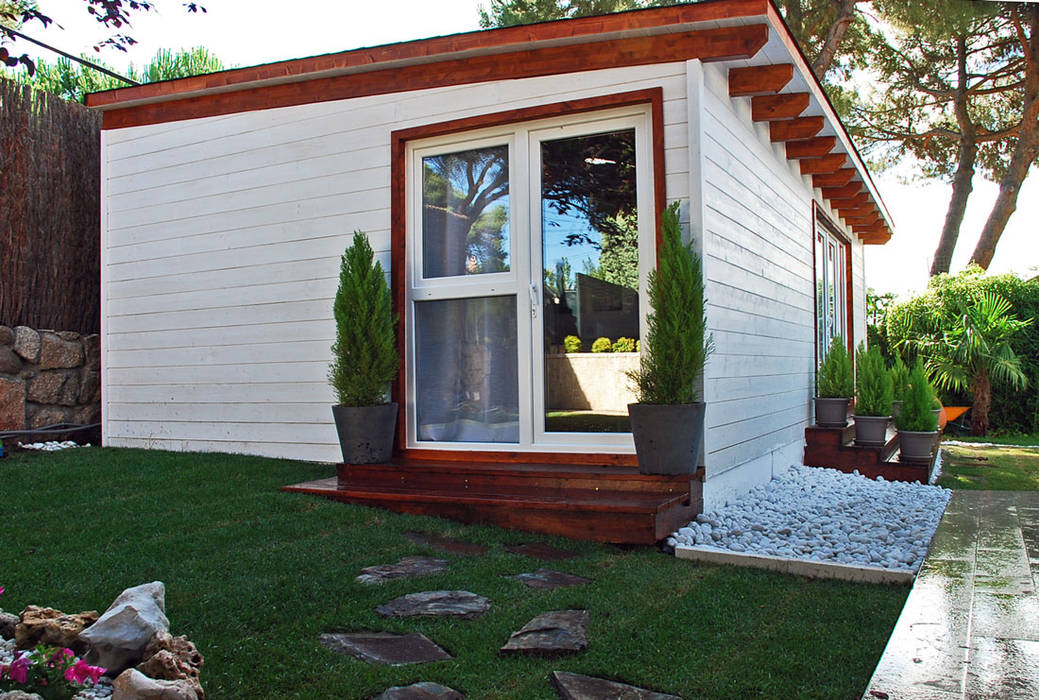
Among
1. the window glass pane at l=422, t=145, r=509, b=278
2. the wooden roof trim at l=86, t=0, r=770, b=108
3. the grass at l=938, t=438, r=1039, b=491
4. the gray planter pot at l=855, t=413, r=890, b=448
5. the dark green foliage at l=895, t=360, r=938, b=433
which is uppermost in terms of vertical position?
the wooden roof trim at l=86, t=0, r=770, b=108

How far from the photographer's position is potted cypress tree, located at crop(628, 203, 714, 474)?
421cm

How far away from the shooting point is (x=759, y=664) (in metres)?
2.42

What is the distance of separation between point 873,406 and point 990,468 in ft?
6.19

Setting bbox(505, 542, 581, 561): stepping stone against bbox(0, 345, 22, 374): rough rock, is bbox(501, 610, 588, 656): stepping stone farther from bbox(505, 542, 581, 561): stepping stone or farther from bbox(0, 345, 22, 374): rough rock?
bbox(0, 345, 22, 374): rough rock

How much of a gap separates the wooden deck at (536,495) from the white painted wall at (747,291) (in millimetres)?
499

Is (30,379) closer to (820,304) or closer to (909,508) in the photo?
(909,508)

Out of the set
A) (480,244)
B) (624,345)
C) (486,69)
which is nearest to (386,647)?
(624,345)

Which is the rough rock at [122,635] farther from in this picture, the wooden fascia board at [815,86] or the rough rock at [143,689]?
the wooden fascia board at [815,86]

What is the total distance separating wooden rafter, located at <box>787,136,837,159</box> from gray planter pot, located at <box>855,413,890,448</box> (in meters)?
2.33

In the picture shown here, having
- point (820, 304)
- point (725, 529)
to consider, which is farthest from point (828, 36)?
point (725, 529)

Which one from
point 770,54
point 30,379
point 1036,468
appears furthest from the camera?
point 1036,468

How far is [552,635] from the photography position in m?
2.66

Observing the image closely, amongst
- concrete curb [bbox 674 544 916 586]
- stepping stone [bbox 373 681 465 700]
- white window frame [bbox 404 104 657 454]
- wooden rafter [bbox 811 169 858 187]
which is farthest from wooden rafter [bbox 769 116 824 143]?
stepping stone [bbox 373 681 465 700]

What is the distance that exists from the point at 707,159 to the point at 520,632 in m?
3.06
